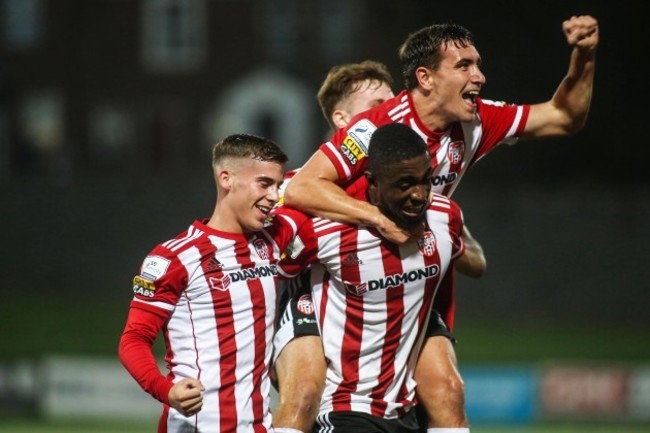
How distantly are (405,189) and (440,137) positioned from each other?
0.59m

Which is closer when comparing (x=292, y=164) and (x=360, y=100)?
(x=360, y=100)

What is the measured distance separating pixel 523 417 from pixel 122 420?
4576mm

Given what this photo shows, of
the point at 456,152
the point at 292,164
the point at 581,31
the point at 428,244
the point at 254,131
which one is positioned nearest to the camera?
the point at 428,244

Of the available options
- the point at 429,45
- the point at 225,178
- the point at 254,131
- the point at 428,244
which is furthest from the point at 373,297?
the point at 254,131

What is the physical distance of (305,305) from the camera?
516 centimetres

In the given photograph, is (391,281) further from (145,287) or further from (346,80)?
(346,80)

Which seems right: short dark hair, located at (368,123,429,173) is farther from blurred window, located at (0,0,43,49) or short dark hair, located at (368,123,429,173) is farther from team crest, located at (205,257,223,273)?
blurred window, located at (0,0,43,49)

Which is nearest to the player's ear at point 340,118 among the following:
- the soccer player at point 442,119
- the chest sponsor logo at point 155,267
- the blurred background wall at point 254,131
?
the soccer player at point 442,119

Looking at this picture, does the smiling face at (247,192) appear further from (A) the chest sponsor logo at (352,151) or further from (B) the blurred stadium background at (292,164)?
(B) the blurred stadium background at (292,164)

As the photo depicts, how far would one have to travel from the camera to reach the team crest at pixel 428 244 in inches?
195

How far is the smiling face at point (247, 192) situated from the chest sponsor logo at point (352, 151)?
0.89 feet

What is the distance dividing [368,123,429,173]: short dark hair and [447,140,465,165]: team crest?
19.7 inches

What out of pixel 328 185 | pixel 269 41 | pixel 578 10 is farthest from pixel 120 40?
pixel 328 185

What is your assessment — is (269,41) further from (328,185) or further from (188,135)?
(328,185)
